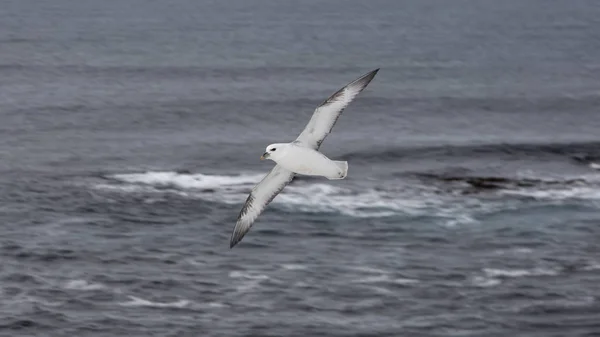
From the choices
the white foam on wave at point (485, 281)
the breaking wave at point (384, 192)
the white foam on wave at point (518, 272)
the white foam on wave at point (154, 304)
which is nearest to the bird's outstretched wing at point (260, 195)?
the white foam on wave at point (154, 304)

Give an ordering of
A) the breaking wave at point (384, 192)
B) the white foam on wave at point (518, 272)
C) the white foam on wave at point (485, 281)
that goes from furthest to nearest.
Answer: the breaking wave at point (384, 192)
the white foam on wave at point (518, 272)
the white foam on wave at point (485, 281)

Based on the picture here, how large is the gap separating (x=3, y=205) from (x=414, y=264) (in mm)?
23146

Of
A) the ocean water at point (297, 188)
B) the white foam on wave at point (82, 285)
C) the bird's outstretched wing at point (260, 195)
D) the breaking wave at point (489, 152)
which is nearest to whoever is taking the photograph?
the bird's outstretched wing at point (260, 195)

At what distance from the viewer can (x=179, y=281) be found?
5881 centimetres

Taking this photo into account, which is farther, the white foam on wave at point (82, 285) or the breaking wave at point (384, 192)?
the breaking wave at point (384, 192)

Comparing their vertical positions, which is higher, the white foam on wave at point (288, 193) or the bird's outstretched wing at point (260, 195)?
the bird's outstretched wing at point (260, 195)

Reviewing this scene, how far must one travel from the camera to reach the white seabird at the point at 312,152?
3938 centimetres

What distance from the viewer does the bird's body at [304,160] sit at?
39188 millimetres

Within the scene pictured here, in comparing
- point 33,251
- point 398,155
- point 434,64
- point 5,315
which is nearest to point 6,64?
point 434,64

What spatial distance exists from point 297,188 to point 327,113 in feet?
110

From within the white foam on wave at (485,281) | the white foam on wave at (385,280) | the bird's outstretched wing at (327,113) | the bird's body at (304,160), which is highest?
the bird's outstretched wing at (327,113)

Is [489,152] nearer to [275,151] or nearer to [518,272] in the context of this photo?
[518,272]

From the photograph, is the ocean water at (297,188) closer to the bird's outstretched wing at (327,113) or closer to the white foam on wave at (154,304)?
the white foam on wave at (154,304)

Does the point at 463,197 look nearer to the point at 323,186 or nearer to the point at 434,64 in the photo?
the point at 323,186
